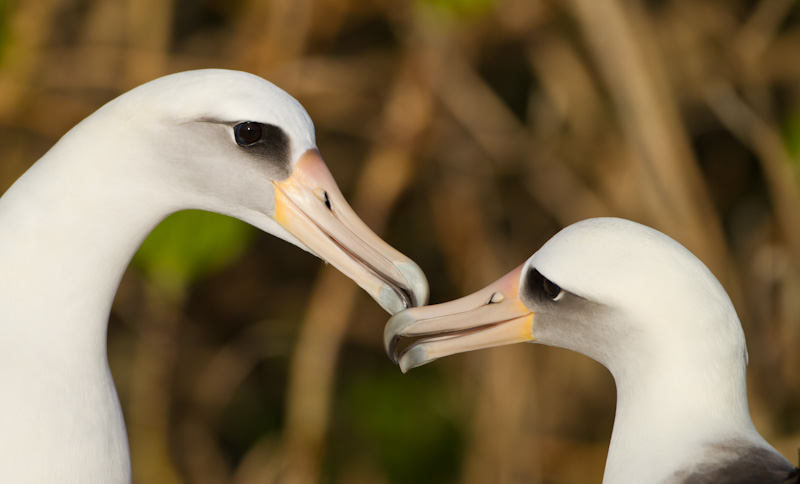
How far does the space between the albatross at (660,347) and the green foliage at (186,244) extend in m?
1.77

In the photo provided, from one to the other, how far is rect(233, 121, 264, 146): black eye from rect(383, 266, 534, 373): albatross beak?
0.50 metres

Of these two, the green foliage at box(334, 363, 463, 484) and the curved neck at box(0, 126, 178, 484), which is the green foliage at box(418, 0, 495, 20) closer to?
the green foliage at box(334, 363, 463, 484)

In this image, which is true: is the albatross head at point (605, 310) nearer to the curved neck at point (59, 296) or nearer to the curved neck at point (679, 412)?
the curved neck at point (679, 412)

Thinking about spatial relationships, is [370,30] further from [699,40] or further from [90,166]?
[90,166]

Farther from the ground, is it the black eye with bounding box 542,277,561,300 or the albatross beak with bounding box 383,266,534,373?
the black eye with bounding box 542,277,561,300

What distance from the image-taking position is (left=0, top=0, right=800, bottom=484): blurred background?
4125mm

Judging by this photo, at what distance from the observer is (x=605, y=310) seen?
2090 mm

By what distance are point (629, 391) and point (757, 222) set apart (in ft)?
11.1

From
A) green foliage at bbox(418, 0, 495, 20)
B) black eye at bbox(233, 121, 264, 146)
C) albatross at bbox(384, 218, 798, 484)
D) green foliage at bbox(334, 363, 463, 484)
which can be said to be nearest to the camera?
albatross at bbox(384, 218, 798, 484)

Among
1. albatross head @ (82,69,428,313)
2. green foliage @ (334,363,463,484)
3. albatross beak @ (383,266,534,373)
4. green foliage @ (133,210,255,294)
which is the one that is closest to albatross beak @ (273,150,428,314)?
albatross head @ (82,69,428,313)

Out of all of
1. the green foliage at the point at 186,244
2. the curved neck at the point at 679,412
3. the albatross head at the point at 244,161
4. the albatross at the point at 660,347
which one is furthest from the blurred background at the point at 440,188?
the curved neck at the point at 679,412

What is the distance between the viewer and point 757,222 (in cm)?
518

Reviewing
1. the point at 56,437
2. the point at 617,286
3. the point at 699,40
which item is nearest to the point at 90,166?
the point at 56,437

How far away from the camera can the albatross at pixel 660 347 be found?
1946mm
